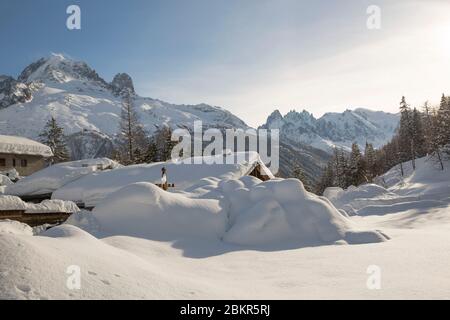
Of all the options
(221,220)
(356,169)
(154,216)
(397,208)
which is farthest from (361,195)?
(356,169)

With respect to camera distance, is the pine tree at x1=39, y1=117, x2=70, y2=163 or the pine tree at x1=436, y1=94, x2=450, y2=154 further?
the pine tree at x1=39, y1=117, x2=70, y2=163

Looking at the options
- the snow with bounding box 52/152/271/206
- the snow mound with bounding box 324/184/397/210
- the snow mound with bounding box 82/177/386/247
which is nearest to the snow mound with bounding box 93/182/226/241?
the snow mound with bounding box 82/177/386/247

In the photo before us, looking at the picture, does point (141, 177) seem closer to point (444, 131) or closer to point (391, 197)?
point (391, 197)

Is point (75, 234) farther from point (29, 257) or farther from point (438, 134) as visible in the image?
point (438, 134)

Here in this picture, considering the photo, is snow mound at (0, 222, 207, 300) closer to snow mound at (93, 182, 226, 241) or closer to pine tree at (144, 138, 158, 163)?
snow mound at (93, 182, 226, 241)

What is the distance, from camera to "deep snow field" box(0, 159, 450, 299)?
4.57m

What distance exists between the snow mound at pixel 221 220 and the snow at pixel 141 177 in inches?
408

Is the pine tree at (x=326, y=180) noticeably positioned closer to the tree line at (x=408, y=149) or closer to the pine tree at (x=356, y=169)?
the tree line at (x=408, y=149)

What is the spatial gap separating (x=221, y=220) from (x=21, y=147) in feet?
98.1

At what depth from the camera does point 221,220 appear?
10.8 meters

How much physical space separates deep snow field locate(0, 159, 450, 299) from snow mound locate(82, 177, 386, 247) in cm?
3

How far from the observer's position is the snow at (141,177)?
2188 cm

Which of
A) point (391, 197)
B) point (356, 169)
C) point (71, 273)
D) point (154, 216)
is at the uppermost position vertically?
point (71, 273)
